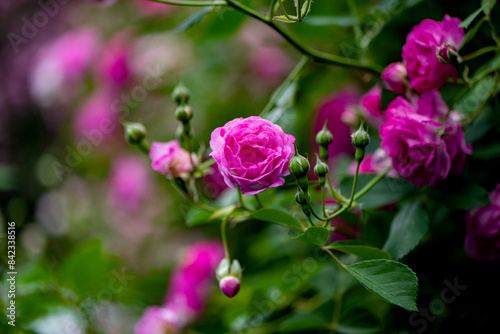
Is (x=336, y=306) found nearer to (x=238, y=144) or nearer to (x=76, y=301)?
(x=238, y=144)

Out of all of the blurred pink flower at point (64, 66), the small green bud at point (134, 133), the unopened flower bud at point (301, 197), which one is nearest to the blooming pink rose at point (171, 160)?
the small green bud at point (134, 133)

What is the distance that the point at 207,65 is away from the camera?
129cm

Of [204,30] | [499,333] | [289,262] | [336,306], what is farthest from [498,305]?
[204,30]

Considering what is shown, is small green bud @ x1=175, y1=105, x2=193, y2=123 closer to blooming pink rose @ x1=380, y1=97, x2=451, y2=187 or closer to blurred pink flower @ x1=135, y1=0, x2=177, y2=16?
blooming pink rose @ x1=380, y1=97, x2=451, y2=187

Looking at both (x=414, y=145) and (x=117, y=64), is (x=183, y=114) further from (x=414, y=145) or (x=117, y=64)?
(x=117, y=64)

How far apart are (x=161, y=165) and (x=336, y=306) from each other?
0.32m

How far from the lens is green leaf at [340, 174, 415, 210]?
0.56m

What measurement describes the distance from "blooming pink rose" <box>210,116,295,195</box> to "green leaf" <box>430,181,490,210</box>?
0.63 ft

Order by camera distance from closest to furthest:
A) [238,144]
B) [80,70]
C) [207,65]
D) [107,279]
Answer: [238,144] → [107,279] → [207,65] → [80,70]

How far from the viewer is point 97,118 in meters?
1.45

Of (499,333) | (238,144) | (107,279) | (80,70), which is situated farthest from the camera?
(80,70)

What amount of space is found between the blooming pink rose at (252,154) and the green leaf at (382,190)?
14cm

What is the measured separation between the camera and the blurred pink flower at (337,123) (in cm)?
98

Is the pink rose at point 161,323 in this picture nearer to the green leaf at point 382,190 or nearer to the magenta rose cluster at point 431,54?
the green leaf at point 382,190
